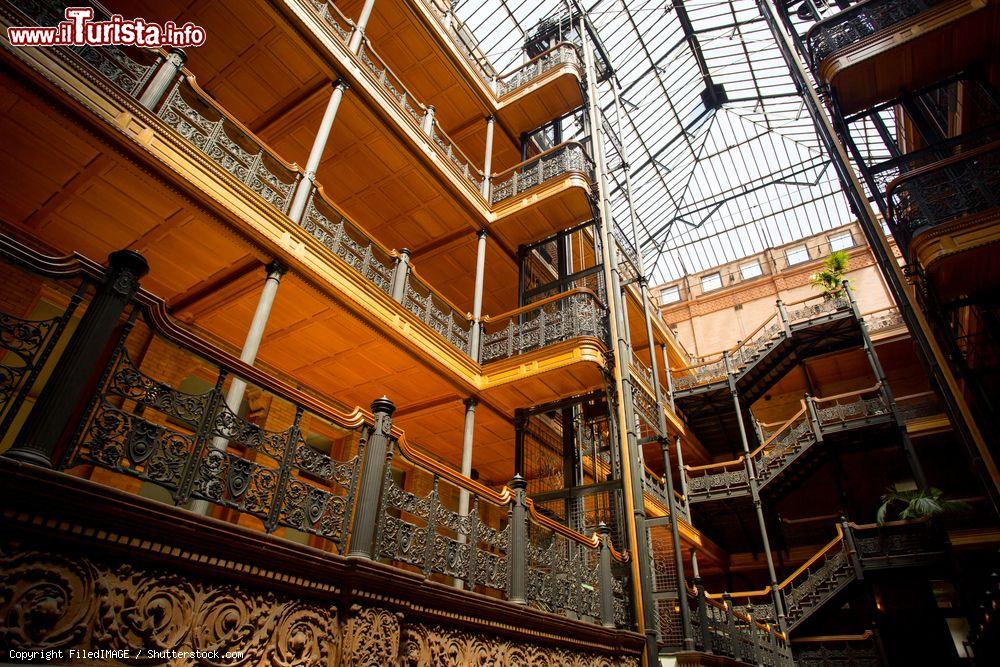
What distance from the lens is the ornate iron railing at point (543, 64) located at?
15892 mm

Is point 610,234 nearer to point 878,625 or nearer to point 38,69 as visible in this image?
point 38,69

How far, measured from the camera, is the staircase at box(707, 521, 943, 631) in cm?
1431

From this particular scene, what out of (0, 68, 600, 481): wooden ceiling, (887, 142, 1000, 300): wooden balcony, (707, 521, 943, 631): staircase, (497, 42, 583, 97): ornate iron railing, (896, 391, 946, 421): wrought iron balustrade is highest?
(497, 42, 583, 97): ornate iron railing

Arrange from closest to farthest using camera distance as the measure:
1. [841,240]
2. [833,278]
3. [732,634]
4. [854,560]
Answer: [732,634] < [854,560] < [833,278] < [841,240]

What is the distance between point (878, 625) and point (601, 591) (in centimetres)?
1151

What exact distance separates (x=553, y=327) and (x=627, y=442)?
9.79 ft

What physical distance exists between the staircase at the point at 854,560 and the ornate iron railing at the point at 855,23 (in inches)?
494

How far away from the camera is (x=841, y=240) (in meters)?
28.8

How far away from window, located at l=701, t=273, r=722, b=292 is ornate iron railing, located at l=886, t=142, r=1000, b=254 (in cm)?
2121

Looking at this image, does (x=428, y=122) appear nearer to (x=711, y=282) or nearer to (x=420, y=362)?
(x=420, y=362)

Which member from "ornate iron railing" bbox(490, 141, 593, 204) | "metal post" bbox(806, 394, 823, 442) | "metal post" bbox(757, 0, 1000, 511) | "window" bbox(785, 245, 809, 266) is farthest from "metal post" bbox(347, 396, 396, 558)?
"window" bbox(785, 245, 809, 266)

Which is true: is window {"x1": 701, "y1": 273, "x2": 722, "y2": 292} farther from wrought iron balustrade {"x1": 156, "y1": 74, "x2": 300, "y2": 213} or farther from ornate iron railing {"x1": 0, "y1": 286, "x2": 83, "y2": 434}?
ornate iron railing {"x1": 0, "y1": 286, "x2": 83, "y2": 434}

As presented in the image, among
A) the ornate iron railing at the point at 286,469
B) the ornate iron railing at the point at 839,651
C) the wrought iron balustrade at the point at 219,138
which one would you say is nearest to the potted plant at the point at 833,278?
the ornate iron railing at the point at 839,651

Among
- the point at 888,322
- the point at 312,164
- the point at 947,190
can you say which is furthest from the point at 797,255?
the point at 312,164
